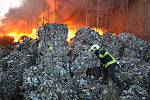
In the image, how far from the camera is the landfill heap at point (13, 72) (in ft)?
50.0

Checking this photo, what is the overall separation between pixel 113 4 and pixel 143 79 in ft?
43.7

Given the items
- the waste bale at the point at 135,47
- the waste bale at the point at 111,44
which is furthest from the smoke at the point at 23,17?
the waste bale at the point at 135,47

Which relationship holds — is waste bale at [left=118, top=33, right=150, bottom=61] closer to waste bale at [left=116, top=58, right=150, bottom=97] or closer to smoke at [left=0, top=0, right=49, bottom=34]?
waste bale at [left=116, top=58, right=150, bottom=97]

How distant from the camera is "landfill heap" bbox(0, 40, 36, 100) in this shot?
15.2 m

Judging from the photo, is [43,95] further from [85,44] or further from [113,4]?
[113,4]

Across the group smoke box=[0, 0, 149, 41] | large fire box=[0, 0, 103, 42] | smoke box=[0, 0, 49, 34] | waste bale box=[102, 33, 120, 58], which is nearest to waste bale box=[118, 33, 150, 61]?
waste bale box=[102, 33, 120, 58]

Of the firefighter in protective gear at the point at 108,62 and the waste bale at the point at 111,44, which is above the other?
the waste bale at the point at 111,44

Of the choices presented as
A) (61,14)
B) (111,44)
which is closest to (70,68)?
(111,44)

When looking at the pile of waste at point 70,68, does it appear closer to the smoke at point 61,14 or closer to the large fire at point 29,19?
the smoke at point 61,14

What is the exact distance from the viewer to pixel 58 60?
625 inches

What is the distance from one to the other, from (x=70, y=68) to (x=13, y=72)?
242 cm

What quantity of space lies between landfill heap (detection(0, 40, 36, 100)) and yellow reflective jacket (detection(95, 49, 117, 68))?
336 centimetres

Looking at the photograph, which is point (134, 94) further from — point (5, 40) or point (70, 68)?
point (5, 40)

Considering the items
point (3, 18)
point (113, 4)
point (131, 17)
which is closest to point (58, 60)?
point (131, 17)
